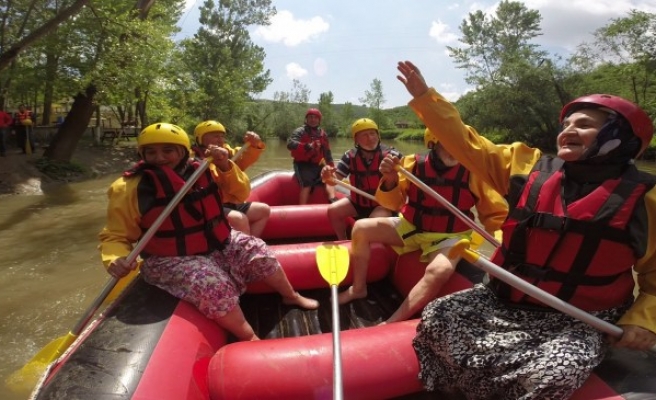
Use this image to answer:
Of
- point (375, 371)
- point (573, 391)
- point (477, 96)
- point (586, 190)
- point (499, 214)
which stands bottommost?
point (375, 371)

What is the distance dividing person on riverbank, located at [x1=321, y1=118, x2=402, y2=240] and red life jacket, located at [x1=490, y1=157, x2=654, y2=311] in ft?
7.05

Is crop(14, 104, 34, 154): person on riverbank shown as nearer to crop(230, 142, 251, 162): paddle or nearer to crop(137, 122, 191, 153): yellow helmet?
crop(230, 142, 251, 162): paddle

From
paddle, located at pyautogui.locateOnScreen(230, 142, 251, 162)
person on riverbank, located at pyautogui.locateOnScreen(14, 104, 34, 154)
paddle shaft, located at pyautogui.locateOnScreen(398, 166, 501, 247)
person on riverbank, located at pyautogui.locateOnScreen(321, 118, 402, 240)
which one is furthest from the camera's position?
person on riverbank, located at pyautogui.locateOnScreen(14, 104, 34, 154)

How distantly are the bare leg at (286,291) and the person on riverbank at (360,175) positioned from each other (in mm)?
1296

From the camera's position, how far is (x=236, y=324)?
2.10 metres

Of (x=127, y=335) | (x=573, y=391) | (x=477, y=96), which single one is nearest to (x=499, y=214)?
(x=573, y=391)

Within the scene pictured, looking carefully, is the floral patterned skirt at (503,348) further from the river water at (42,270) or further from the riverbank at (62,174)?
the riverbank at (62,174)

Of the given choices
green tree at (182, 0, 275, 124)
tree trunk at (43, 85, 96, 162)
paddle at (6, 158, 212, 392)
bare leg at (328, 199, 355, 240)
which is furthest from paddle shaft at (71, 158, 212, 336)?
green tree at (182, 0, 275, 124)

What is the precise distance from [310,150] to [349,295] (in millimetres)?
2982

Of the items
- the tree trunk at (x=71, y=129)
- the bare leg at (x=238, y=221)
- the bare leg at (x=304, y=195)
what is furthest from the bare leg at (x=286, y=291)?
the tree trunk at (x=71, y=129)

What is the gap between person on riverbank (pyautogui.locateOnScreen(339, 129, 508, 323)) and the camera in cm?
255

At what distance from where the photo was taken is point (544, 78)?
66.6ft

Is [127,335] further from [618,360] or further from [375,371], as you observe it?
[618,360]

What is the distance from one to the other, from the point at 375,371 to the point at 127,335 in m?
0.99
